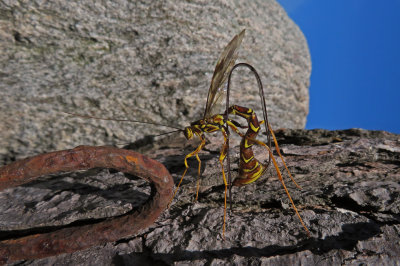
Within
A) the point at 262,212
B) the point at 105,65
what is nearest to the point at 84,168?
the point at 262,212

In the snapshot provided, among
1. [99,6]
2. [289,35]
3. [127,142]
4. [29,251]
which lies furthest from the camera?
[289,35]

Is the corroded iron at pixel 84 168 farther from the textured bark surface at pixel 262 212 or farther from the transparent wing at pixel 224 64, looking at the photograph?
the transparent wing at pixel 224 64

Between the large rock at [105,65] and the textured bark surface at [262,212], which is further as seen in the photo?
the large rock at [105,65]

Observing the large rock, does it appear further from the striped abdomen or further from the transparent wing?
the striped abdomen

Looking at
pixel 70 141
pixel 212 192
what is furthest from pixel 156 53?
pixel 212 192

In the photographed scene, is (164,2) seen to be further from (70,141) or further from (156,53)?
(70,141)

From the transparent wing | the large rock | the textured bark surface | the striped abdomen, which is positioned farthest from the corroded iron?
the large rock

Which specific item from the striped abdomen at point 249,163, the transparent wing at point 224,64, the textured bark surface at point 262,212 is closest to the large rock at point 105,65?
the textured bark surface at point 262,212
